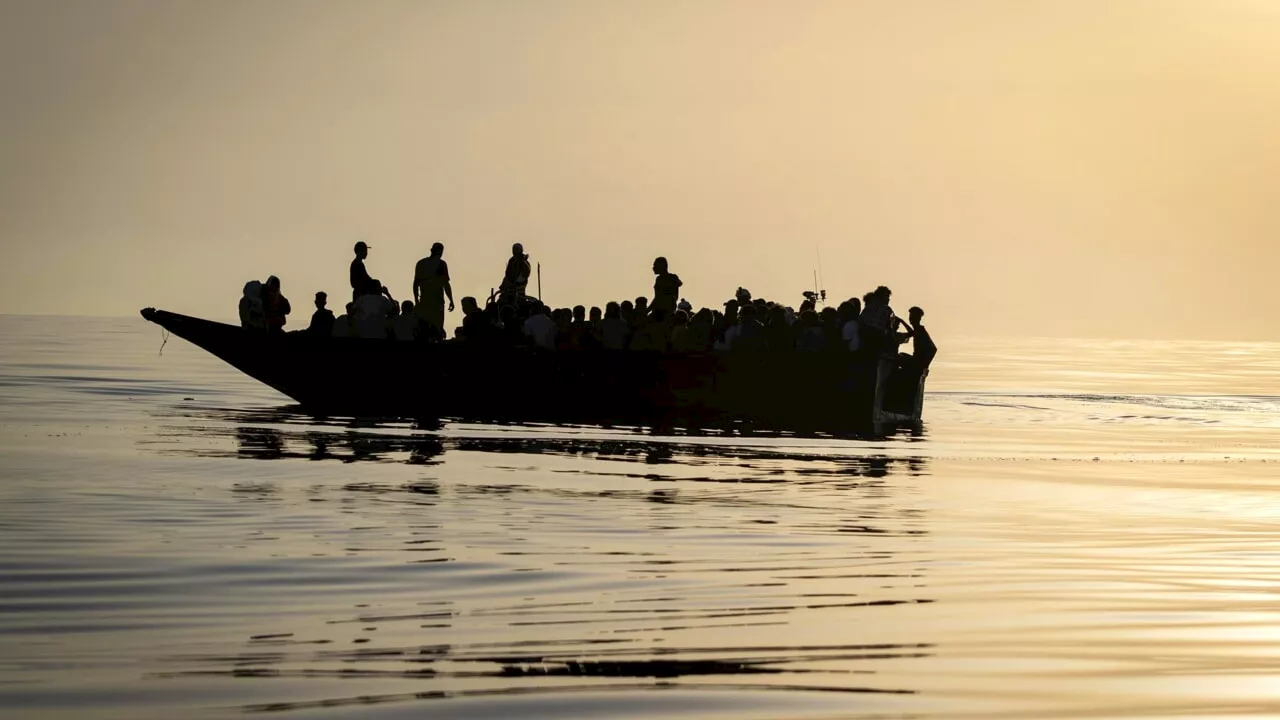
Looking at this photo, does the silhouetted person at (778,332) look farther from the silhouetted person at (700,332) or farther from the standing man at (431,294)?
the standing man at (431,294)

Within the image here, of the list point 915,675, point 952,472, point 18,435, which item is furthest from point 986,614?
point 18,435

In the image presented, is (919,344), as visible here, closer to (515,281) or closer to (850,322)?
(850,322)

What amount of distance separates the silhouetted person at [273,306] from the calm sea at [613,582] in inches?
345

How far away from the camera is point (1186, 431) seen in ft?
115

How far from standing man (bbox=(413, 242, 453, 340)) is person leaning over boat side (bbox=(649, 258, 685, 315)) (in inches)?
144

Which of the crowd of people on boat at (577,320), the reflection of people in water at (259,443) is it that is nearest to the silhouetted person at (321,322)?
the crowd of people on boat at (577,320)

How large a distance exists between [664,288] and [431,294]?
4141mm

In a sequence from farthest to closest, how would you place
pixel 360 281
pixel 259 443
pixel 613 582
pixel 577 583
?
pixel 360 281 < pixel 259 443 < pixel 613 582 < pixel 577 583

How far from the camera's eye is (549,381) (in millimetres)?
31141

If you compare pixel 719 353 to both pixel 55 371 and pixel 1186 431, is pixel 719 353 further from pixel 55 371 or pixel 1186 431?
pixel 55 371

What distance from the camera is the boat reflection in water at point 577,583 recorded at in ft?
25.3

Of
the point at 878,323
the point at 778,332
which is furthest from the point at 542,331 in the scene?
the point at 878,323

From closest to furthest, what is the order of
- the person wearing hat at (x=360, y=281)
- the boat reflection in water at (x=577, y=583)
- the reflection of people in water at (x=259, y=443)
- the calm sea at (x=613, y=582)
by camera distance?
1. the calm sea at (x=613, y=582)
2. the boat reflection in water at (x=577, y=583)
3. the reflection of people in water at (x=259, y=443)
4. the person wearing hat at (x=360, y=281)

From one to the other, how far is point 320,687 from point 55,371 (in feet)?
135
